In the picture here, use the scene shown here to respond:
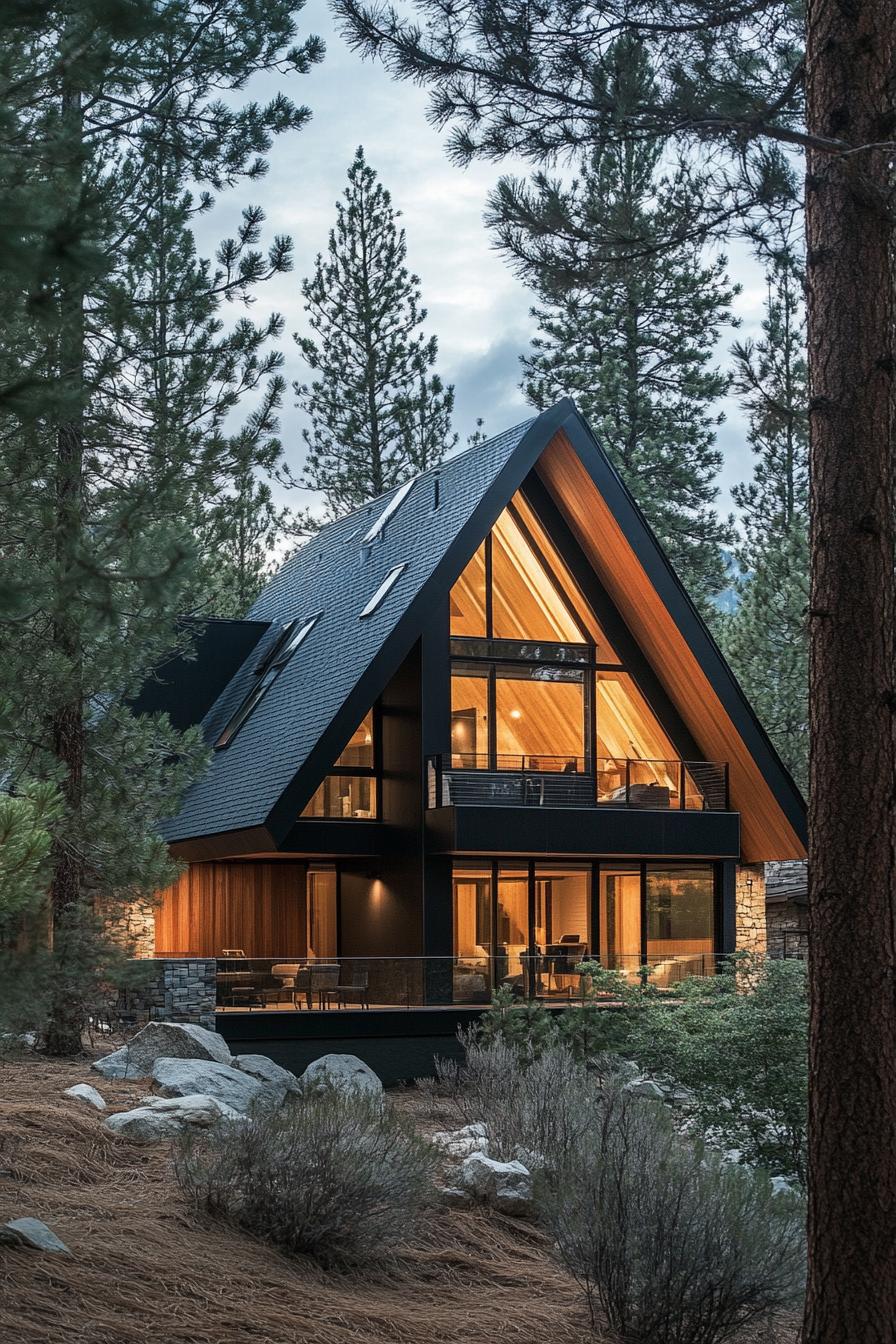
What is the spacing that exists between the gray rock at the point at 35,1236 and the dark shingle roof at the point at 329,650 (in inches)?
403

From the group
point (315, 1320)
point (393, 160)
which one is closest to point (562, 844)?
point (315, 1320)

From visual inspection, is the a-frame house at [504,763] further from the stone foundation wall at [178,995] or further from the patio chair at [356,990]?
the stone foundation wall at [178,995]

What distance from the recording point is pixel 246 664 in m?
22.6

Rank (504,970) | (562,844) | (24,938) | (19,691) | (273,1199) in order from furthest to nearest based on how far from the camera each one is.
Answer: (562,844)
(504,970)
(19,691)
(273,1199)
(24,938)

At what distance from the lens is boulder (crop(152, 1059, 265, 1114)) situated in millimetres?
10773

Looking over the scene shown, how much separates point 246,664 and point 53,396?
18.6 metres

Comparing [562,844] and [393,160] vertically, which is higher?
[393,160]

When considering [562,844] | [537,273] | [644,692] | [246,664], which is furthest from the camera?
[246,664]

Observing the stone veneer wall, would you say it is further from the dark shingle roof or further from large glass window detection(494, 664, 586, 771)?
the dark shingle roof

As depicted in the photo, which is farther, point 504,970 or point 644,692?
point 644,692

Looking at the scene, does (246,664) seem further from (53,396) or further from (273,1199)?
(53,396)

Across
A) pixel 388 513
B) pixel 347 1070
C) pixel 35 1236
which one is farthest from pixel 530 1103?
pixel 388 513

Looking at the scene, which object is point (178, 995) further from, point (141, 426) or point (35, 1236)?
point (35, 1236)

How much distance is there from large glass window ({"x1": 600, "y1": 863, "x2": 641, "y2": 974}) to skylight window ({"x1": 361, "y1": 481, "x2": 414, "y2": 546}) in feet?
19.0
